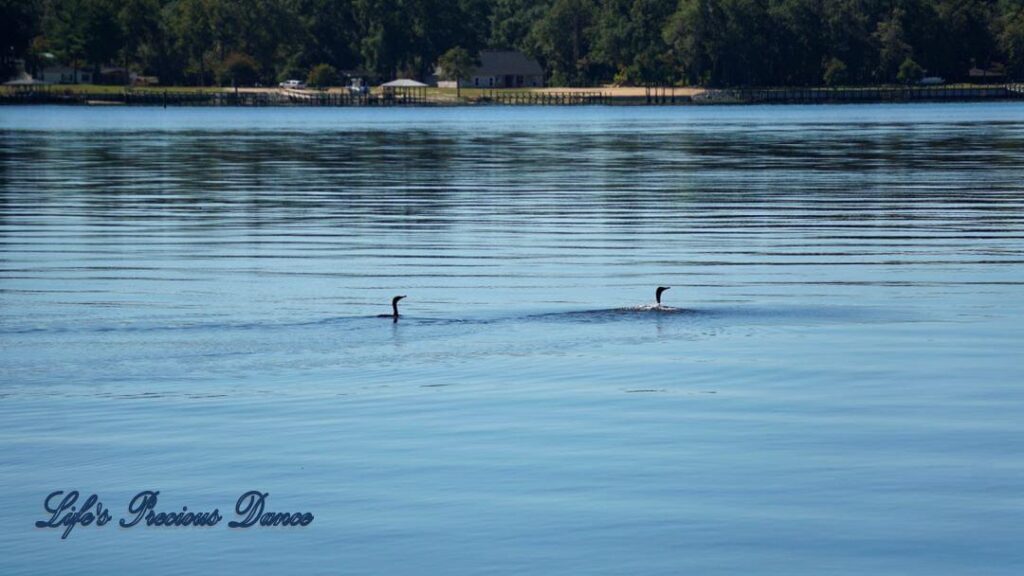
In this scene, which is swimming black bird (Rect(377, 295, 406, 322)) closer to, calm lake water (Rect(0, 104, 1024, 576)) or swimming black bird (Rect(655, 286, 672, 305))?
calm lake water (Rect(0, 104, 1024, 576))

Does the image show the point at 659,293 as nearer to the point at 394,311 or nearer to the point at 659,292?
A: the point at 659,292

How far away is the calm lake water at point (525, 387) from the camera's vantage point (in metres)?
14.6

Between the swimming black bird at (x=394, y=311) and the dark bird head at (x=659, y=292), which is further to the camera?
the dark bird head at (x=659, y=292)

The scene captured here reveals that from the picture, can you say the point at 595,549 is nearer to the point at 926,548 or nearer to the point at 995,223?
the point at 926,548

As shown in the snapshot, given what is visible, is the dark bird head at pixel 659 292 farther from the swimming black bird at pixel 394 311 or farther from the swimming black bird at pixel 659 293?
the swimming black bird at pixel 394 311

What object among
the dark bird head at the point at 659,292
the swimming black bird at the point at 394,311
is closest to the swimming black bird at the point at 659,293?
the dark bird head at the point at 659,292

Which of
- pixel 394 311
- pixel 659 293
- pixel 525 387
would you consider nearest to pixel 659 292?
pixel 659 293

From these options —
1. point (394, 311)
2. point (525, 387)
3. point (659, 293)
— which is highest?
point (659, 293)

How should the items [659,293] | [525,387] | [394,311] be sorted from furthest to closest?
[659,293]
[394,311]
[525,387]

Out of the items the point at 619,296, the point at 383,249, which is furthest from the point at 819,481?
the point at 383,249

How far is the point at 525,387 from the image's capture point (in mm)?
20625

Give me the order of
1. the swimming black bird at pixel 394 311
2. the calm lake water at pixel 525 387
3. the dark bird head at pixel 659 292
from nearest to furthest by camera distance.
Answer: the calm lake water at pixel 525 387 < the swimming black bird at pixel 394 311 < the dark bird head at pixel 659 292

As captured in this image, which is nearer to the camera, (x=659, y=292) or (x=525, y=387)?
(x=525, y=387)

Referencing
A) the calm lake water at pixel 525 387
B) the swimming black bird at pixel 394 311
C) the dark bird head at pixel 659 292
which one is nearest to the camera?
the calm lake water at pixel 525 387
